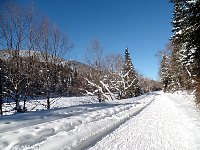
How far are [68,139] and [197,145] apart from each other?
10.0ft

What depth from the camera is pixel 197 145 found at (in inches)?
225

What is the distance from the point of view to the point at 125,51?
62.8m

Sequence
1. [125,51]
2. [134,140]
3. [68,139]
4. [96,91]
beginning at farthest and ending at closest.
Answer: [125,51]
[96,91]
[134,140]
[68,139]

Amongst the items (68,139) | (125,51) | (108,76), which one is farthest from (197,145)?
(125,51)

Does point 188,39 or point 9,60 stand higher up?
point 188,39

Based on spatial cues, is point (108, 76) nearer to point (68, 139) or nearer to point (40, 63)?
point (40, 63)

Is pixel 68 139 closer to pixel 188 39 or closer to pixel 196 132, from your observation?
pixel 196 132

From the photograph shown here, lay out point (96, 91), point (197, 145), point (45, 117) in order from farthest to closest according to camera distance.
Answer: point (96, 91) < point (45, 117) < point (197, 145)

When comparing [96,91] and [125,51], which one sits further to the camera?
[125,51]

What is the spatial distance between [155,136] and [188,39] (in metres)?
10.2

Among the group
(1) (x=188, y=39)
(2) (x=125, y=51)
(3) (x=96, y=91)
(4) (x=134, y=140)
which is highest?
(2) (x=125, y=51)

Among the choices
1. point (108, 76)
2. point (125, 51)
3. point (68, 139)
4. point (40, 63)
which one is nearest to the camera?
point (68, 139)

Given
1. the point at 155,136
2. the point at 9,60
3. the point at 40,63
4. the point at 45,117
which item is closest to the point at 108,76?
the point at 40,63

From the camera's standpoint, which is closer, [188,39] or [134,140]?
[134,140]
